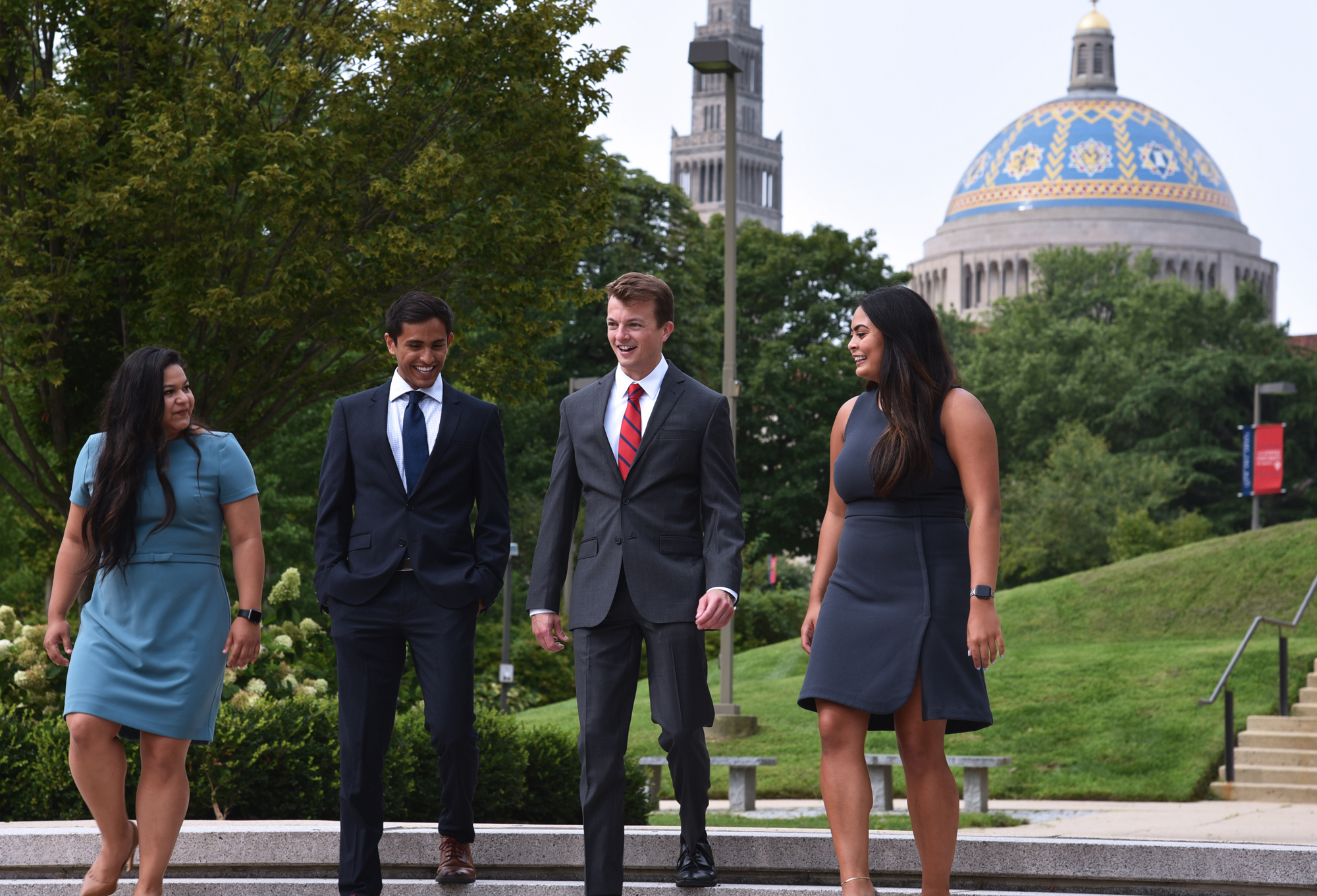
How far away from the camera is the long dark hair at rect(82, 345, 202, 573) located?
5.46m

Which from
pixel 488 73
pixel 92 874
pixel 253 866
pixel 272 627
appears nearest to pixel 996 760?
pixel 272 627

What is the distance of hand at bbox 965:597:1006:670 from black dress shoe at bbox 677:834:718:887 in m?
1.58

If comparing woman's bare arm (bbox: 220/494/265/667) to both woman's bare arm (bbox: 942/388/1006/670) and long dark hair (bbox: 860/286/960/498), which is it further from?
woman's bare arm (bbox: 942/388/1006/670)

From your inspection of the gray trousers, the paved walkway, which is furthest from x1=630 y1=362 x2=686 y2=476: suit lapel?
the paved walkway

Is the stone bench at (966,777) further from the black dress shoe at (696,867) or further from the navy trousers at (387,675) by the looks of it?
the navy trousers at (387,675)

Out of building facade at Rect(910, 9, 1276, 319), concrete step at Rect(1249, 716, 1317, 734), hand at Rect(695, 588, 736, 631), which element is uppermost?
building facade at Rect(910, 9, 1276, 319)

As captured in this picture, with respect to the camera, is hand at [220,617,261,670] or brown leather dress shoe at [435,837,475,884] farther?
brown leather dress shoe at [435,837,475,884]

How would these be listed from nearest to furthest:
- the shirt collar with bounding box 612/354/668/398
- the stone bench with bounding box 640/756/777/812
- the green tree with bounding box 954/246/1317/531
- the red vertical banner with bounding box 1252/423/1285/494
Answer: the shirt collar with bounding box 612/354/668/398
the stone bench with bounding box 640/756/777/812
the red vertical banner with bounding box 1252/423/1285/494
the green tree with bounding box 954/246/1317/531

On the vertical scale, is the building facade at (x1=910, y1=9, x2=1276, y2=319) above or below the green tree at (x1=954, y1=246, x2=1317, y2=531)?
above

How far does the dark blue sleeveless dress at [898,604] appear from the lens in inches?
204

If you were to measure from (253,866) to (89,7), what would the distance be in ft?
28.8

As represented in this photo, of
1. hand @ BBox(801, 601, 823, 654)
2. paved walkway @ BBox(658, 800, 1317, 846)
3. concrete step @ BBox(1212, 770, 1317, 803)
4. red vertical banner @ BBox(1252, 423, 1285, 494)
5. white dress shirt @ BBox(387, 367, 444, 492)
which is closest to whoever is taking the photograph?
hand @ BBox(801, 601, 823, 654)

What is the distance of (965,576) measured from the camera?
17.6 feet

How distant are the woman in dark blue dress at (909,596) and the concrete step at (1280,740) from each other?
1325 cm
